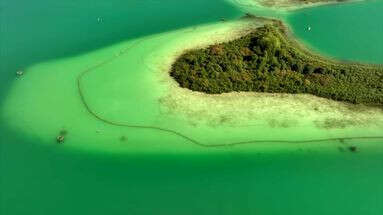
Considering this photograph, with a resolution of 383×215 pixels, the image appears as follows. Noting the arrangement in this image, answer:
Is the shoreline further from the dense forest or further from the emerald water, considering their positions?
the dense forest

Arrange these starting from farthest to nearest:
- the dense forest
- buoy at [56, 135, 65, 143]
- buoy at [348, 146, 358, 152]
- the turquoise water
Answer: the turquoise water
the dense forest
buoy at [56, 135, 65, 143]
buoy at [348, 146, 358, 152]

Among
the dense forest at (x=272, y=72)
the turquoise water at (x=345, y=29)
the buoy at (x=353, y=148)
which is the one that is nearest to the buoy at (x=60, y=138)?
the dense forest at (x=272, y=72)

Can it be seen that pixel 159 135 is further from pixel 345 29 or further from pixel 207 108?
pixel 345 29

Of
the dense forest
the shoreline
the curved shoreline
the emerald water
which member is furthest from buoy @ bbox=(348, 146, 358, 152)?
the shoreline

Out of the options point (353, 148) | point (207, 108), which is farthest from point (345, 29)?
point (207, 108)

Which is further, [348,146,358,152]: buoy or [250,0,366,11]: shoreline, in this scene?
[250,0,366,11]: shoreline

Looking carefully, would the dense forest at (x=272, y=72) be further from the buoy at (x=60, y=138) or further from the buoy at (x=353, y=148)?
the buoy at (x=60, y=138)
